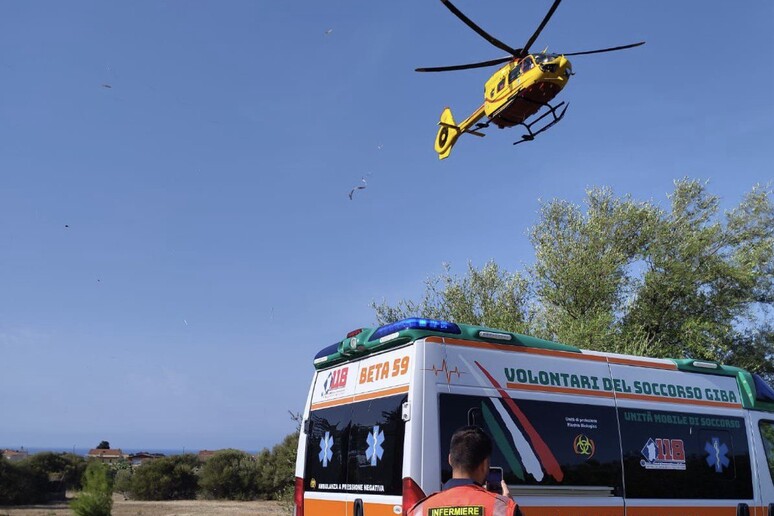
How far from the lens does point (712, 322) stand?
966 inches

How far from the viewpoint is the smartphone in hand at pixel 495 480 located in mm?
5098

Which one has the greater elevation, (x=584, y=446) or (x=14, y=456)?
(x=14, y=456)

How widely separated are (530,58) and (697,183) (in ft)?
43.8

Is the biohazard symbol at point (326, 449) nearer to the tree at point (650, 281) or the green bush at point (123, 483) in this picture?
the tree at point (650, 281)

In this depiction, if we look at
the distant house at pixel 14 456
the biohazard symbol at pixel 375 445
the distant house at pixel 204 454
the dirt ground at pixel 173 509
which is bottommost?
the dirt ground at pixel 173 509

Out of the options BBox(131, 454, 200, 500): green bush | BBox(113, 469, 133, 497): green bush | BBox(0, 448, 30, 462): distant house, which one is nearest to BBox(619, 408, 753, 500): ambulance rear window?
BBox(131, 454, 200, 500): green bush

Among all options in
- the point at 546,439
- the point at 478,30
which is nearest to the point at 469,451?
the point at 546,439

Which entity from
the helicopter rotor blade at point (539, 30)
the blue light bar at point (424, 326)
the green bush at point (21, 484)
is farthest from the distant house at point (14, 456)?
the blue light bar at point (424, 326)

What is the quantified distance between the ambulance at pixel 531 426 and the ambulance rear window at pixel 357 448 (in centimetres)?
2

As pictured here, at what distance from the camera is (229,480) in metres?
36.9

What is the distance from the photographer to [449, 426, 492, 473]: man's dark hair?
318 centimetres

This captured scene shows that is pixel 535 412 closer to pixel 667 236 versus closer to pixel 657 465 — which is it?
pixel 657 465

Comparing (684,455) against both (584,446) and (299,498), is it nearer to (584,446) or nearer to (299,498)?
(584,446)

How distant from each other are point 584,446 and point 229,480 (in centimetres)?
3293
